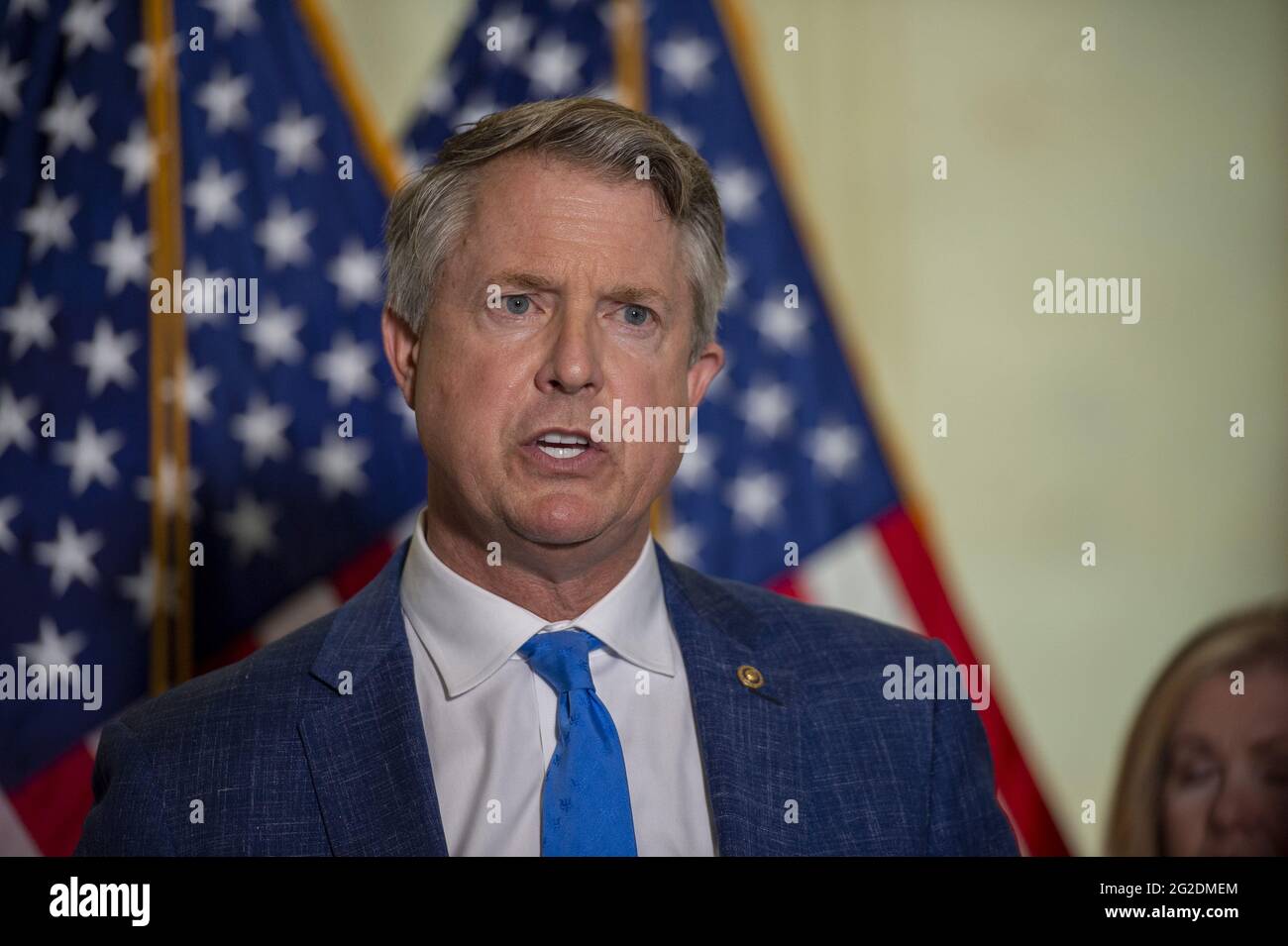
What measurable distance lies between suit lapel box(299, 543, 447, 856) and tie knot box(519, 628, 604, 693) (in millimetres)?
188

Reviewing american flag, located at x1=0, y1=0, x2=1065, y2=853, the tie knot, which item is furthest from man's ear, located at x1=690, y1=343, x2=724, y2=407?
american flag, located at x1=0, y1=0, x2=1065, y2=853

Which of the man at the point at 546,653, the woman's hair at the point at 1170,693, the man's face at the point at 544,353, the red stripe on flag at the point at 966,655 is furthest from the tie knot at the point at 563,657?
the woman's hair at the point at 1170,693

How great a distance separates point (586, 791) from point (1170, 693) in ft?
5.19

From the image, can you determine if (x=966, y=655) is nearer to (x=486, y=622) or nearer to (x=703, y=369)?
(x=703, y=369)

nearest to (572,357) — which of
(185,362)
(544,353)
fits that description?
(544,353)

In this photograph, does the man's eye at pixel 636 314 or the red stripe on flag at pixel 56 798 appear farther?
the red stripe on flag at pixel 56 798

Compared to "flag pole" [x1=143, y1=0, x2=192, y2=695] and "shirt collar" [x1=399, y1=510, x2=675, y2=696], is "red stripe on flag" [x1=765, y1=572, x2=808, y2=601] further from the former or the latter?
"flag pole" [x1=143, y1=0, x2=192, y2=695]

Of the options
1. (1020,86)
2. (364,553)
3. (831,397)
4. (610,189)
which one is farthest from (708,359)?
(1020,86)

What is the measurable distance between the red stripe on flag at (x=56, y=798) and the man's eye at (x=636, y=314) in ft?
5.43

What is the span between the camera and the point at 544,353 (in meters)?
1.95

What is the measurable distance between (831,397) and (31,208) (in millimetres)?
1833

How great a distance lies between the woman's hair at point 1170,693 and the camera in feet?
9.23

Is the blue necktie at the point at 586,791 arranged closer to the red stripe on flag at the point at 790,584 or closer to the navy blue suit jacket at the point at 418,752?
the navy blue suit jacket at the point at 418,752
